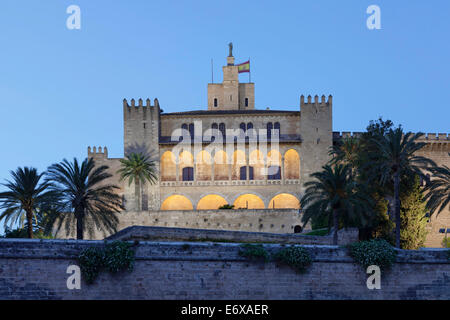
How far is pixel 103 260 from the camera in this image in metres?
22.7

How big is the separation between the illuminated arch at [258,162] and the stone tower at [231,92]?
12956mm

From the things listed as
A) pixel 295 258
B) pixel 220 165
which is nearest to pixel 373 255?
pixel 295 258

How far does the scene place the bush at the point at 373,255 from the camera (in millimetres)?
23750

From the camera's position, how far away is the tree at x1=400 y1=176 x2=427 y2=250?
36.4 metres

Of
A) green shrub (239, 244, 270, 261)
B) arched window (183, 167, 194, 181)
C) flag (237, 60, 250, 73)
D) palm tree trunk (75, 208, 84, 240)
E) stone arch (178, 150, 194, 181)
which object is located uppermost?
flag (237, 60, 250, 73)

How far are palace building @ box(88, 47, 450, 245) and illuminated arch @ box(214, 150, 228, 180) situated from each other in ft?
0.30

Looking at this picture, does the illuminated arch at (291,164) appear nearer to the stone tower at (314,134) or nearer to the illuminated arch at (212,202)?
the stone tower at (314,134)

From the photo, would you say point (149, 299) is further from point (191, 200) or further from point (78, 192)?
point (191, 200)

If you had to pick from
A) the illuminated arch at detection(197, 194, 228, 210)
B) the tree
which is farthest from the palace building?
the tree

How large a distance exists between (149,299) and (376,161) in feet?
55.3

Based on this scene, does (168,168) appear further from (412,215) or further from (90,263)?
(90,263)

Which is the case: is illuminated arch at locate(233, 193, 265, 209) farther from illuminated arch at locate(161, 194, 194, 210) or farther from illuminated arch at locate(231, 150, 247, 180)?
illuminated arch at locate(161, 194, 194, 210)
